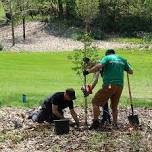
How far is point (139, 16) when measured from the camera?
69.8 meters

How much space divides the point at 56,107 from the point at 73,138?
1.85m

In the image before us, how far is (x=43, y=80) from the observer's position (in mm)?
27078

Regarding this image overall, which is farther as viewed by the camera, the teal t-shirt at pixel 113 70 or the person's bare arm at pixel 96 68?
the teal t-shirt at pixel 113 70

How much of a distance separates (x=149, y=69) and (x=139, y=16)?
3587 centimetres

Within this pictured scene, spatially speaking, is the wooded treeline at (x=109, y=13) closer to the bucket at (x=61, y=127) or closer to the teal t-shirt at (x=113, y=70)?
the teal t-shirt at (x=113, y=70)

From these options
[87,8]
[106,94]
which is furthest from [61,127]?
[87,8]

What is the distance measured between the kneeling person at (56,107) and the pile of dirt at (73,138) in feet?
0.95

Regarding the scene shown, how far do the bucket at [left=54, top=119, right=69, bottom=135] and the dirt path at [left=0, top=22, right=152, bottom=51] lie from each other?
37804 mm

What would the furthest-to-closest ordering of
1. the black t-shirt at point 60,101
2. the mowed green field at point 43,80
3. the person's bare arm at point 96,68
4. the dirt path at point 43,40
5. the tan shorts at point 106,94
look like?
the dirt path at point 43,40 → the mowed green field at point 43,80 → the black t-shirt at point 60,101 → the tan shorts at point 106,94 → the person's bare arm at point 96,68

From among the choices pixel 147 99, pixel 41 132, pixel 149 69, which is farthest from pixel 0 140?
pixel 149 69

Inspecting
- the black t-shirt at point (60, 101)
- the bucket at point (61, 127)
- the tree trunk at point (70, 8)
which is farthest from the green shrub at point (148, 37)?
the bucket at point (61, 127)

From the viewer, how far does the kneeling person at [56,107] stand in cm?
1410

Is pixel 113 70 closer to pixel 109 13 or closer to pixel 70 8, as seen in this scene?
pixel 109 13

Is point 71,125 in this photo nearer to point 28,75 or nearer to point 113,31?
point 28,75
